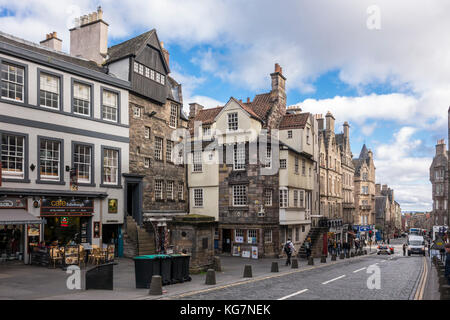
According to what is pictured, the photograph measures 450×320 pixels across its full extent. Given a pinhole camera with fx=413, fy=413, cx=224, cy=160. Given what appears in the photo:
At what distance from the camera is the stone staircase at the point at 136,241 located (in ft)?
87.0

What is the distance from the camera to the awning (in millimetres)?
19345

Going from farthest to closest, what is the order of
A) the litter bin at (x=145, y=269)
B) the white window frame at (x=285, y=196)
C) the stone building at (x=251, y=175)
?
1. the white window frame at (x=285, y=196)
2. the stone building at (x=251, y=175)
3. the litter bin at (x=145, y=269)

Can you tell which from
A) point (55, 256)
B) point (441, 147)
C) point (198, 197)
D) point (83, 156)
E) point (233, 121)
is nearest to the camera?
point (55, 256)

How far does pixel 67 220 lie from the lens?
24016 millimetres

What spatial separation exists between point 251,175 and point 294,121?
26.0 feet

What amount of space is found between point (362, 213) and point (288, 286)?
6433 cm

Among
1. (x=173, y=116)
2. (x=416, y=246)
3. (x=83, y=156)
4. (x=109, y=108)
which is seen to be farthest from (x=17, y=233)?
(x=416, y=246)

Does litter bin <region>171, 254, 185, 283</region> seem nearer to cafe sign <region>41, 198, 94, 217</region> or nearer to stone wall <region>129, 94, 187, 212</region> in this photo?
cafe sign <region>41, 198, 94, 217</region>

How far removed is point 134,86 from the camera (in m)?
28.9

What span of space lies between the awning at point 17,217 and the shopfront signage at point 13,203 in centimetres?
20

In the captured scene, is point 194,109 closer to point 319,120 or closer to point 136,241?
point 136,241

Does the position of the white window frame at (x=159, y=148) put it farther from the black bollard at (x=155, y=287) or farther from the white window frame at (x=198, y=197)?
the black bollard at (x=155, y=287)

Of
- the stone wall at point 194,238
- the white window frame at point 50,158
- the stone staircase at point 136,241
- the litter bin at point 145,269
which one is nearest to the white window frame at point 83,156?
the white window frame at point 50,158
